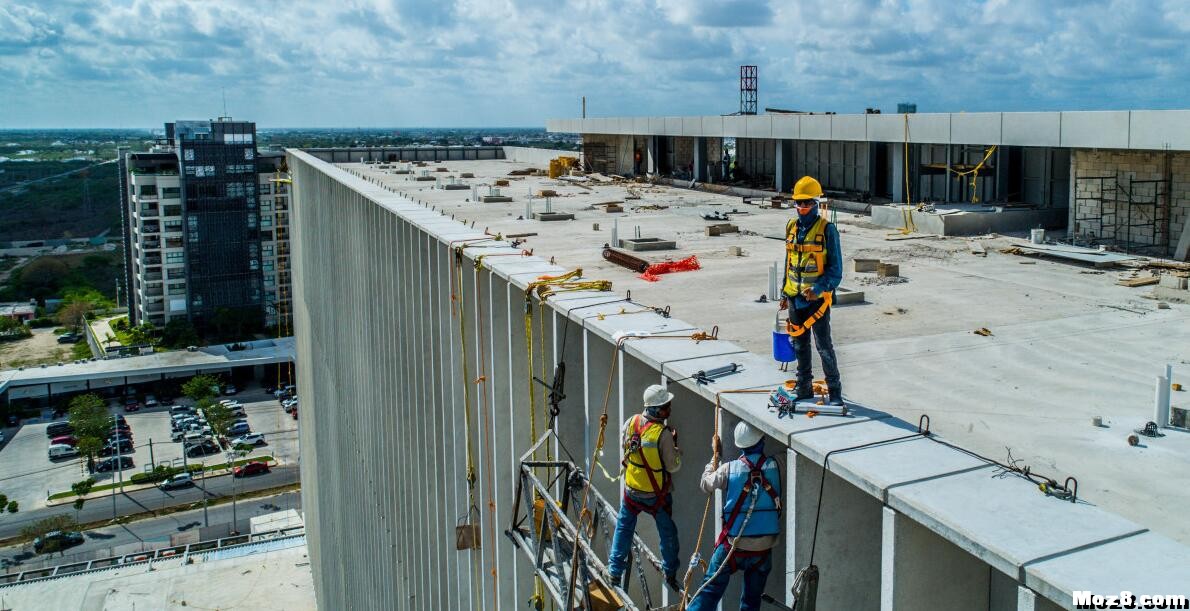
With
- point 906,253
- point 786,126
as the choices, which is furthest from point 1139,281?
point 786,126

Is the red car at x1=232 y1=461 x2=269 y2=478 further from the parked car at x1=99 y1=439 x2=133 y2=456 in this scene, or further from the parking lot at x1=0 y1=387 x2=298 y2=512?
the parked car at x1=99 y1=439 x2=133 y2=456

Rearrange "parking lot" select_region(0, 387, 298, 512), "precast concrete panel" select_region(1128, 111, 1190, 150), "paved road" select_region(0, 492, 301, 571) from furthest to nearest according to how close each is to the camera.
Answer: "parking lot" select_region(0, 387, 298, 512) → "paved road" select_region(0, 492, 301, 571) → "precast concrete panel" select_region(1128, 111, 1190, 150)

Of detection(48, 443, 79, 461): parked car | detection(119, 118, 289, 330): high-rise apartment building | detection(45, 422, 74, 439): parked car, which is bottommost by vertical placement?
detection(48, 443, 79, 461): parked car

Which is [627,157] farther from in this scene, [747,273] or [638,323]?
[638,323]

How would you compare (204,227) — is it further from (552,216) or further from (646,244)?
(646,244)

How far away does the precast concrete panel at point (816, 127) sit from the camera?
26641 mm

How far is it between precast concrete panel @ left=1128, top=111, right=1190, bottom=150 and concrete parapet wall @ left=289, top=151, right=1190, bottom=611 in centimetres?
1119

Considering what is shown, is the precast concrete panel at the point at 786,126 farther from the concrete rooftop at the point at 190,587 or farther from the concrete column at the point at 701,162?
the concrete rooftop at the point at 190,587

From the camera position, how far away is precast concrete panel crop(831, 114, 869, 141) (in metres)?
25.2

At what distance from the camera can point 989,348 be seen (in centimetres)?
924

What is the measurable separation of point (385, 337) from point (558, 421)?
34.0 ft

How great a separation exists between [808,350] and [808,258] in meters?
0.68

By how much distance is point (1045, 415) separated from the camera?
719 cm

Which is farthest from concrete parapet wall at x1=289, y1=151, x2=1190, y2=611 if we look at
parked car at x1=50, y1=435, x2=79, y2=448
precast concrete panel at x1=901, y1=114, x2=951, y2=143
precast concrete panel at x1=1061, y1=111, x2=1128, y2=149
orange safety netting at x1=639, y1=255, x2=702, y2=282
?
parked car at x1=50, y1=435, x2=79, y2=448
